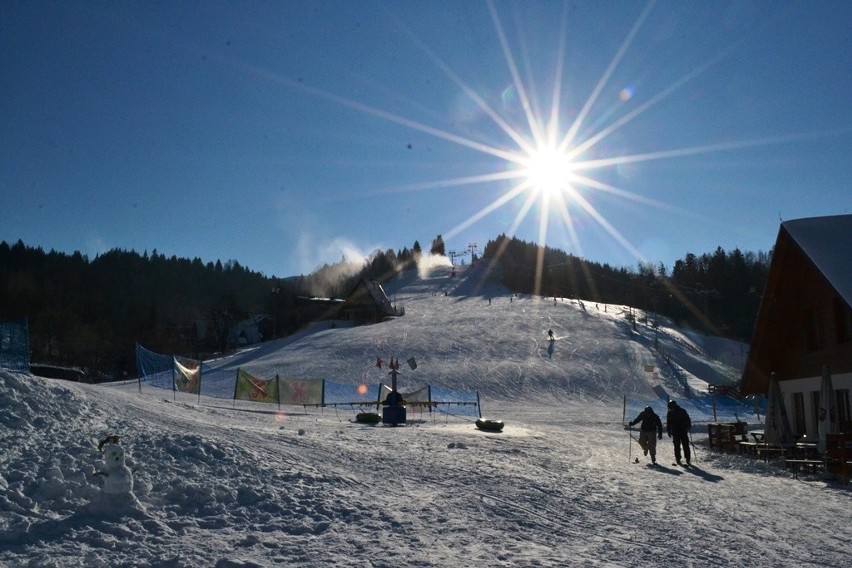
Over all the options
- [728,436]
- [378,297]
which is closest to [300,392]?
[728,436]

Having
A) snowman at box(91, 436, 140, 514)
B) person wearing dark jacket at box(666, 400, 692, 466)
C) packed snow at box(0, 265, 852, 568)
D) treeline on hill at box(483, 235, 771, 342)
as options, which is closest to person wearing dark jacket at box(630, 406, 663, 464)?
person wearing dark jacket at box(666, 400, 692, 466)

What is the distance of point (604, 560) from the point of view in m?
7.01

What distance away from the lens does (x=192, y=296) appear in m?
114

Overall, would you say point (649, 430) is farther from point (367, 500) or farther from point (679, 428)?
point (367, 500)

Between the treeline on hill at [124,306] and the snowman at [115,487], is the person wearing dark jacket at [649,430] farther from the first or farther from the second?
the treeline on hill at [124,306]

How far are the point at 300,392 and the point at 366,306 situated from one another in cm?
5104

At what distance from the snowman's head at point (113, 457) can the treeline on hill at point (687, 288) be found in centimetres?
8722

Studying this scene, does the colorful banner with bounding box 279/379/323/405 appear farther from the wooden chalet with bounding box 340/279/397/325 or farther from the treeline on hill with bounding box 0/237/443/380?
the wooden chalet with bounding box 340/279/397/325

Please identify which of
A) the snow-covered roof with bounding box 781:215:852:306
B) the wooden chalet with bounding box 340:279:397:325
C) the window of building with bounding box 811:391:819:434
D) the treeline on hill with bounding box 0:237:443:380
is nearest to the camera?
the snow-covered roof with bounding box 781:215:852:306

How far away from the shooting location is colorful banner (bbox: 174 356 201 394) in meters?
26.4

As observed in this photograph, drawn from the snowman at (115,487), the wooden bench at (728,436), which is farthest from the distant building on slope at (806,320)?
the snowman at (115,487)

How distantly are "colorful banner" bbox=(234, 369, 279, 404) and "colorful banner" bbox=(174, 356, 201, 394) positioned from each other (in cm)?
231

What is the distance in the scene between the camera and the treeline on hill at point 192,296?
233 ft

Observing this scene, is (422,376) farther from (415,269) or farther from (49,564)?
(415,269)
